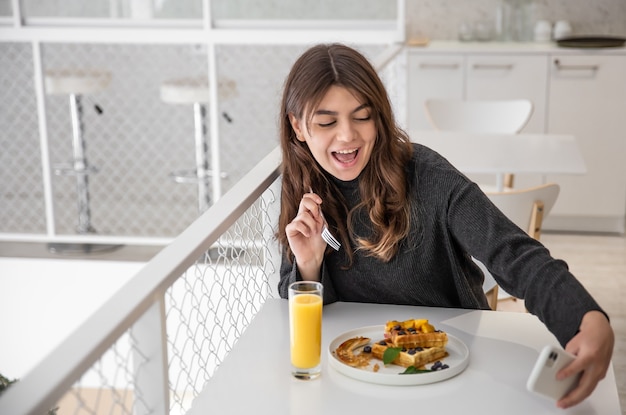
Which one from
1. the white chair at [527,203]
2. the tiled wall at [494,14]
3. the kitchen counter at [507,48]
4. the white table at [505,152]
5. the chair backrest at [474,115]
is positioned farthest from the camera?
the tiled wall at [494,14]

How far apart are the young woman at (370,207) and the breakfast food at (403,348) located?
16 cm

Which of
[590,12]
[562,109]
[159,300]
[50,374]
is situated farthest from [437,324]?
[590,12]

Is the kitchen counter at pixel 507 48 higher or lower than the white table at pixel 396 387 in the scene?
higher

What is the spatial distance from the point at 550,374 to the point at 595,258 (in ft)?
10.1

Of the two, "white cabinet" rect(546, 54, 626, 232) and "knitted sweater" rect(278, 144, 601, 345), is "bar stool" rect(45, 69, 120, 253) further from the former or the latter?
"knitted sweater" rect(278, 144, 601, 345)

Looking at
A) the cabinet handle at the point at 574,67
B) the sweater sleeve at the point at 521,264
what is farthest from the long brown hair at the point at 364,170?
the cabinet handle at the point at 574,67

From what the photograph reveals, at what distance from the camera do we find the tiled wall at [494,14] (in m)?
4.62

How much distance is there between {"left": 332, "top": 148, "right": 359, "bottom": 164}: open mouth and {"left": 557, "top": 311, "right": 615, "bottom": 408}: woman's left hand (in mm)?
500

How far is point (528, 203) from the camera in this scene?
2.23 m

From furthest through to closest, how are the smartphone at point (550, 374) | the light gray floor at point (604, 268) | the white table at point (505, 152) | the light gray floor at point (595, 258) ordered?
1. the light gray floor at point (595, 258)
2. the light gray floor at point (604, 268)
3. the white table at point (505, 152)
4. the smartphone at point (550, 374)

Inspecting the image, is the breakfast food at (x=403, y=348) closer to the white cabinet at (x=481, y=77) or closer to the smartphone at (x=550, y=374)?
the smartphone at (x=550, y=374)

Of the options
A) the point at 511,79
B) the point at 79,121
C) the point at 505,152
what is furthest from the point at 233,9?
the point at 505,152

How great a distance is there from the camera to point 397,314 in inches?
58.6

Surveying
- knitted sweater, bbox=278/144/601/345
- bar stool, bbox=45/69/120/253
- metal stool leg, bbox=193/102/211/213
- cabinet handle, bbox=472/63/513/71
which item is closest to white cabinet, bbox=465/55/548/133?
cabinet handle, bbox=472/63/513/71
